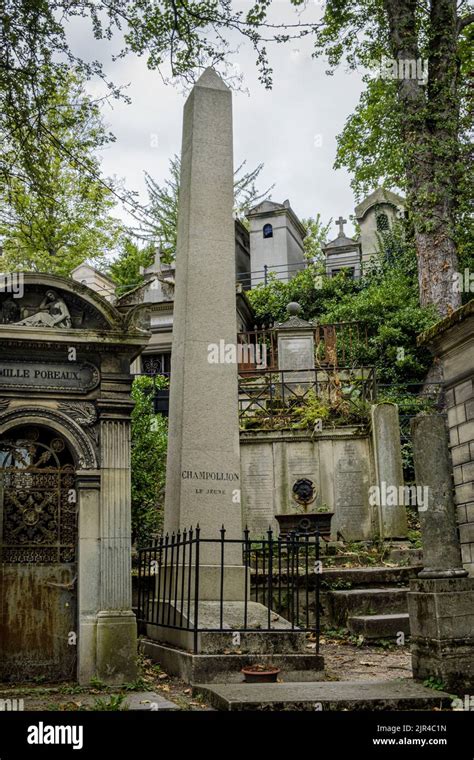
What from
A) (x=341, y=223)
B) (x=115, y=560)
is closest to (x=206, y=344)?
(x=115, y=560)

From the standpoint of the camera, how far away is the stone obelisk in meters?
9.80

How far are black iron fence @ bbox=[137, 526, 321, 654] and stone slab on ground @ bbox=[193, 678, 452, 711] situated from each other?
1.29 metres

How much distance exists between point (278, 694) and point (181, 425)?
4.41 meters

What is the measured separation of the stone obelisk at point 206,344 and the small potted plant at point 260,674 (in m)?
2.28

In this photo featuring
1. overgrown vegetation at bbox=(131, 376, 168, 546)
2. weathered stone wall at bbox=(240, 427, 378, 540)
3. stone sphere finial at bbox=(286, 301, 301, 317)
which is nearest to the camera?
overgrown vegetation at bbox=(131, 376, 168, 546)

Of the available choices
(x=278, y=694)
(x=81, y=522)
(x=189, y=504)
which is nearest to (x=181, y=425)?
(x=189, y=504)

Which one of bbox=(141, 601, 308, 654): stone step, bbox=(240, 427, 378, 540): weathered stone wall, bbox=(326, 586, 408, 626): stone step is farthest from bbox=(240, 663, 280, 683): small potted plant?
bbox=(240, 427, 378, 540): weathered stone wall

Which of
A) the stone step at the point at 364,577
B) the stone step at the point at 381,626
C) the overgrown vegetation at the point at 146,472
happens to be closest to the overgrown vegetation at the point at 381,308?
the overgrown vegetation at the point at 146,472

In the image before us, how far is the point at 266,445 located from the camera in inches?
593

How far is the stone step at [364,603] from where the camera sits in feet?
33.9

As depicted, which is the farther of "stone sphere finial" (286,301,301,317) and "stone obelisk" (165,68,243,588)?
"stone sphere finial" (286,301,301,317)

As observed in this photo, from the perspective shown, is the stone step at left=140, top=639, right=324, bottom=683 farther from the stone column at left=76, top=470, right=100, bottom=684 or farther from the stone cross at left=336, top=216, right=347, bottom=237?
the stone cross at left=336, top=216, right=347, bottom=237

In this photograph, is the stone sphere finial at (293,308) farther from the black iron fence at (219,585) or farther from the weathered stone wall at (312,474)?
the black iron fence at (219,585)

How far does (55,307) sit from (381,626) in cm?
545
